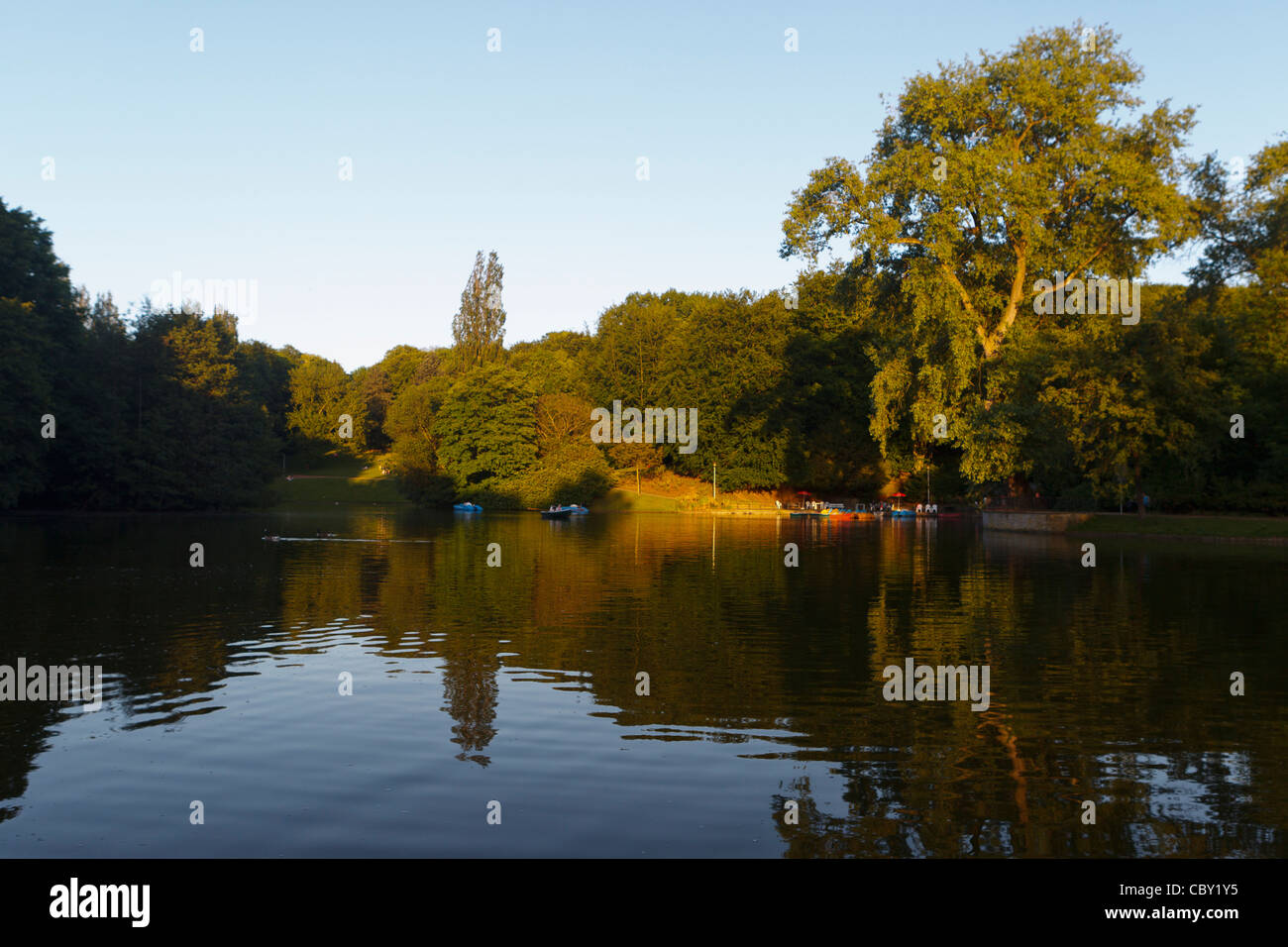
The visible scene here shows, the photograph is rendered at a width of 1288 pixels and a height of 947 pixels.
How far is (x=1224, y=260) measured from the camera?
192 feet

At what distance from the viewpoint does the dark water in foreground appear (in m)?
8.81

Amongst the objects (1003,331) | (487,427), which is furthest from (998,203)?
(487,427)

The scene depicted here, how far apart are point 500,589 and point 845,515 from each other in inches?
2470

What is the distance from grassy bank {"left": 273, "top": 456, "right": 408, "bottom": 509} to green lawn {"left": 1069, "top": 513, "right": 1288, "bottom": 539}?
77488 mm

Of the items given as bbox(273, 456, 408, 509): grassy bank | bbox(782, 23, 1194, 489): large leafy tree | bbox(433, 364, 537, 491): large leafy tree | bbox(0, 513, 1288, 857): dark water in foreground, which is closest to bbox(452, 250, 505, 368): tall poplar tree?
bbox(433, 364, 537, 491): large leafy tree

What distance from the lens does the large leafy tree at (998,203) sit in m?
55.3

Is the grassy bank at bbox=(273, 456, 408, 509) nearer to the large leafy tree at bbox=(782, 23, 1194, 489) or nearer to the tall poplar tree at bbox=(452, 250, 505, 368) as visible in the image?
the tall poplar tree at bbox=(452, 250, 505, 368)

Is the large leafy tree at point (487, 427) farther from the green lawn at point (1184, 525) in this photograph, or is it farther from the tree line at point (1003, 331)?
the green lawn at point (1184, 525)

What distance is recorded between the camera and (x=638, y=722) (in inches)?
509

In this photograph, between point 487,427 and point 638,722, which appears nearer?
point 638,722

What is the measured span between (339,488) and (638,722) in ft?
388

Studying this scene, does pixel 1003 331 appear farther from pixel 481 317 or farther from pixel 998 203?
pixel 481 317
